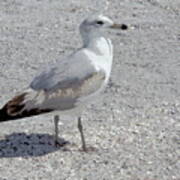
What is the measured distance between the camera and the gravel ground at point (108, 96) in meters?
6.25

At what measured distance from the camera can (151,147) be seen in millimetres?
6590

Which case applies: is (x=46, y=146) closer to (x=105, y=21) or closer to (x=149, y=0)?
(x=105, y=21)

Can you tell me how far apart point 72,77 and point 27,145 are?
805mm

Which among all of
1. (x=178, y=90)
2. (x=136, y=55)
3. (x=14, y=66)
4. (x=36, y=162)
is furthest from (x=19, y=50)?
(x=36, y=162)

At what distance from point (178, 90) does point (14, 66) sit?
2.03 metres

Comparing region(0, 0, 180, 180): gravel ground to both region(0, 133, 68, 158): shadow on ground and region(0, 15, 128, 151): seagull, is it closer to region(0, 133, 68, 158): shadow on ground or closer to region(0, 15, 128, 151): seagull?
region(0, 133, 68, 158): shadow on ground

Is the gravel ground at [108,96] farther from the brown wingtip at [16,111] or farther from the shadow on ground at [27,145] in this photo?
the brown wingtip at [16,111]

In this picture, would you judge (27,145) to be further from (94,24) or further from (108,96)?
(108,96)

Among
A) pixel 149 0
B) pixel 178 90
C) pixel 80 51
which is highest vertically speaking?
pixel 80 51

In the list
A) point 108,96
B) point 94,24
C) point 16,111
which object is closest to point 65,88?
point 16,111

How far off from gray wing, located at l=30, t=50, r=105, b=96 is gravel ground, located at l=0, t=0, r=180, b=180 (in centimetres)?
61

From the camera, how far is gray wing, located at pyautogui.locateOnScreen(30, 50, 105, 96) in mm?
6305

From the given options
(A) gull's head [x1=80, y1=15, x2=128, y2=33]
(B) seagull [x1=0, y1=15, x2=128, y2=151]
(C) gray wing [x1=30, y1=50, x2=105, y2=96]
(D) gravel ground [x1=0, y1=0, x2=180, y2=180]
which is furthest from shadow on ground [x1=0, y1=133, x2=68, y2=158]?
(A) gull's head [x1=80, y1=15, x2=128, y2=33]

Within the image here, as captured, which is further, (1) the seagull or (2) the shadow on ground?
(2) the shadow on ground
